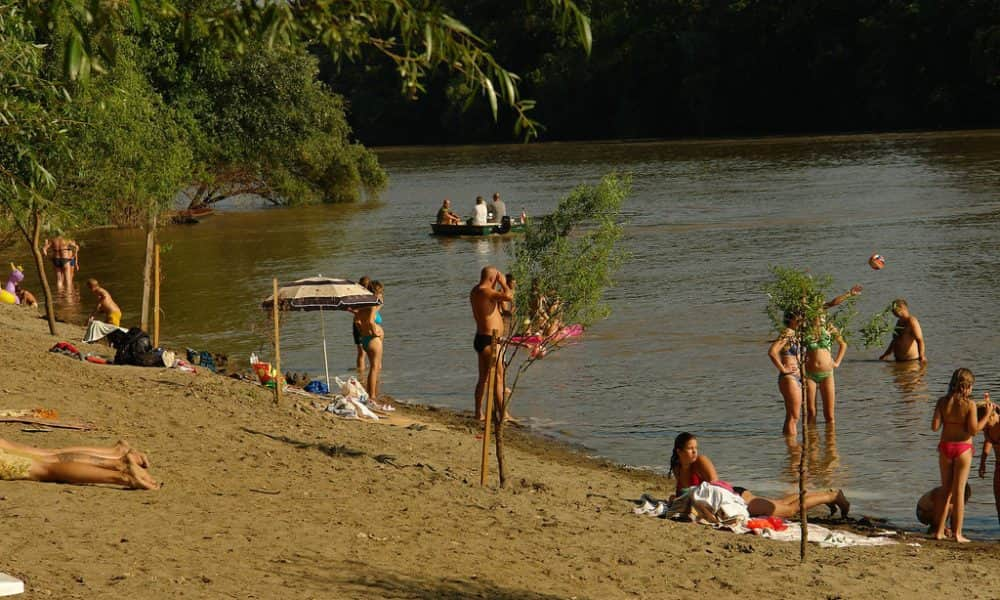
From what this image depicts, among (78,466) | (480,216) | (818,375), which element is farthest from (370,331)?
(480,216)

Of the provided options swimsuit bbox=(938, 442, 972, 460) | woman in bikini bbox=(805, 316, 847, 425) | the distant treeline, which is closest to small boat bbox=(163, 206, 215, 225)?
the distant treeline

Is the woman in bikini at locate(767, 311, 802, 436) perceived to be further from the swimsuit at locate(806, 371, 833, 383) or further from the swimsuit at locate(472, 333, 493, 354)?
the swimsuit at locate(472, 333, 493, 354)

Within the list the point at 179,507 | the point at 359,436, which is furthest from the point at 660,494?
the point at 179,507

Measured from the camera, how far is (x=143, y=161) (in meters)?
26.7

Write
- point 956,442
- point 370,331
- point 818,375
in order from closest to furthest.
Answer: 1. point 956,442
2. point 818,375
3. point 370,331

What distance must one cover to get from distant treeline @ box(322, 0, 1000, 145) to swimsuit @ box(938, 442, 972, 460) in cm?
6541

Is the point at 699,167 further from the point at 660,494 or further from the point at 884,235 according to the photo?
the point at 660,494

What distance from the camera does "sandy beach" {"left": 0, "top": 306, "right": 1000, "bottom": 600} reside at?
8.24 metres

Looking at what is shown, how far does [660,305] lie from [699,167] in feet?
134

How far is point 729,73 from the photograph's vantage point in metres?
96.7

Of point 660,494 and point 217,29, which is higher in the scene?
point 217,29

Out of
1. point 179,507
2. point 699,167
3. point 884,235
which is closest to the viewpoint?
point 179,507

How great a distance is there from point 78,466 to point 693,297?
1863cm

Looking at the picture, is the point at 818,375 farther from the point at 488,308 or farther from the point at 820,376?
the point at 488,308
